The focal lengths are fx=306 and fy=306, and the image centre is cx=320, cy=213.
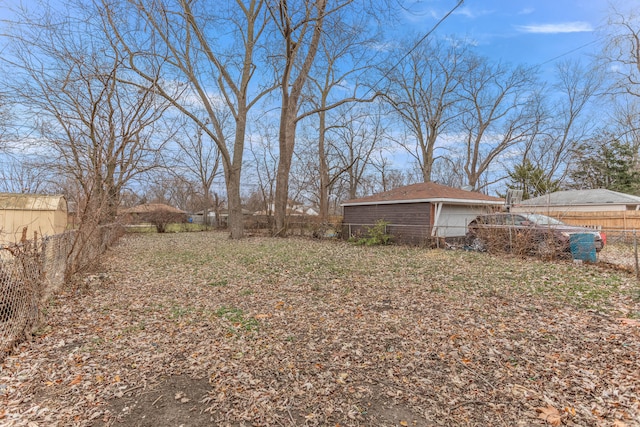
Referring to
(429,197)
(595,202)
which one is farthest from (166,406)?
(595,202)

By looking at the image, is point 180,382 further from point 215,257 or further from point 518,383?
point 215,257

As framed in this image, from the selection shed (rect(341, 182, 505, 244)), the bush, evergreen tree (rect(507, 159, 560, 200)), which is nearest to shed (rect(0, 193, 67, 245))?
the bush

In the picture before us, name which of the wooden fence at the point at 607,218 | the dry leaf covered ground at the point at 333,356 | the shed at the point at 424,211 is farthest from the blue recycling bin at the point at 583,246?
the wooden fence at the point at 607,218

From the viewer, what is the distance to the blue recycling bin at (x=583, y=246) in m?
7.54

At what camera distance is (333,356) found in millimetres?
3129

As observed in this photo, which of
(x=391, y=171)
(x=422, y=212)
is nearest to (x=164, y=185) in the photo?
(x=422, y=212)

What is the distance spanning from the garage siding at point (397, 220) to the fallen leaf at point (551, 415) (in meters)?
9.90

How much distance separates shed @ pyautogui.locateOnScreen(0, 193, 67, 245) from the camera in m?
9.86

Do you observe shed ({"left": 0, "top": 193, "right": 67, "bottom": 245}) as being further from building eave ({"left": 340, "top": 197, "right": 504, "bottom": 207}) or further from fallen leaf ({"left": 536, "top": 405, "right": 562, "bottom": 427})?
fallen leaf ({"left": 536, "top": 405, "right": 562, "bottom": 427})

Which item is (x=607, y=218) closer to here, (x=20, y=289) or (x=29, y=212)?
(x=20, y=289)

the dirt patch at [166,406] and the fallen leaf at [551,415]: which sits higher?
→ the fallen leaf at [551,415]

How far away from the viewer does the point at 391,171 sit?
31.6m

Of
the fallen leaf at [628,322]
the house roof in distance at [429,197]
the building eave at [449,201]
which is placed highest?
the house roof in distance at [429,197]

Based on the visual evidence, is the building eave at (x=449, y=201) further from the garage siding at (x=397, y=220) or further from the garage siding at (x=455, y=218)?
the garage siding at (x=455, y=218)
